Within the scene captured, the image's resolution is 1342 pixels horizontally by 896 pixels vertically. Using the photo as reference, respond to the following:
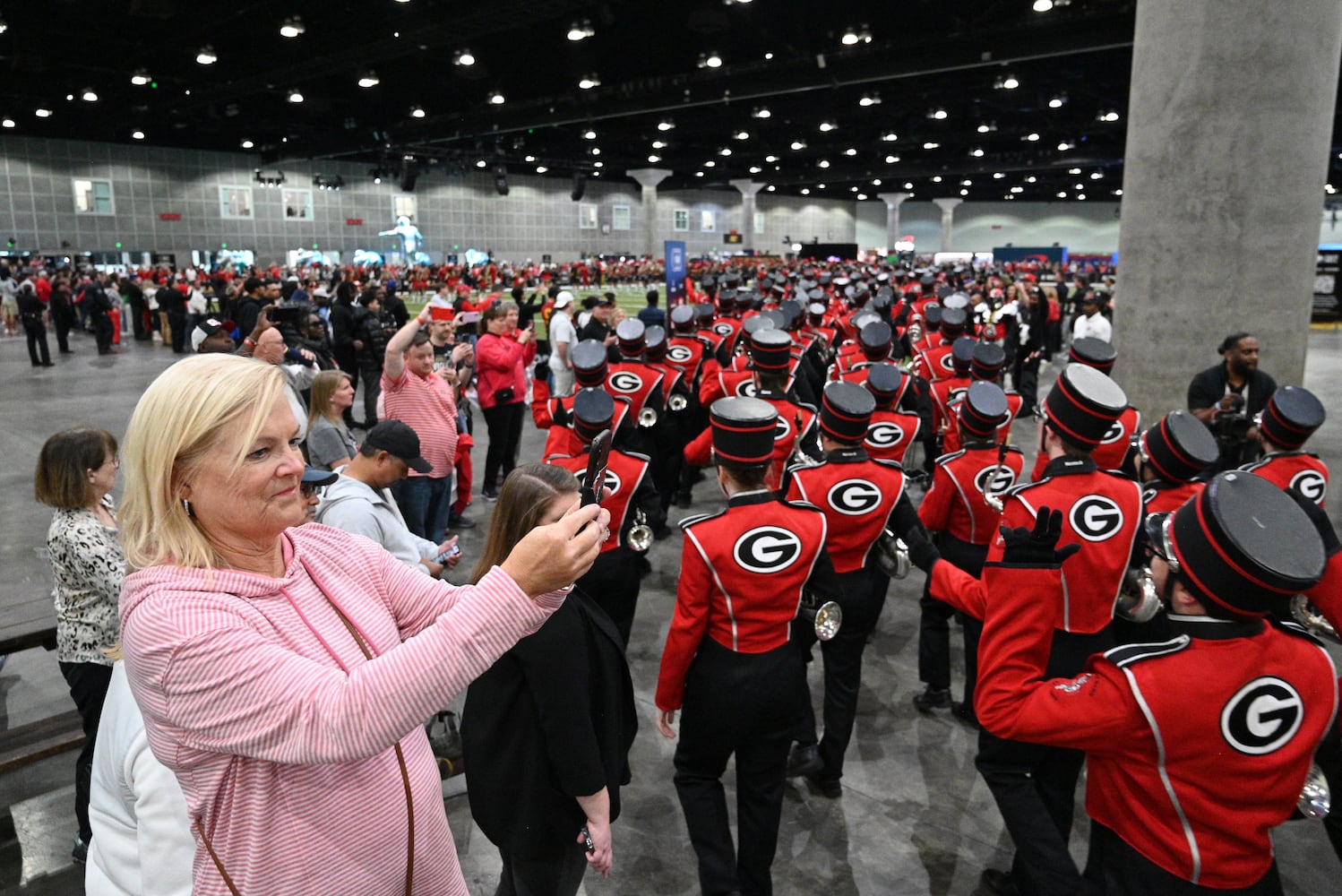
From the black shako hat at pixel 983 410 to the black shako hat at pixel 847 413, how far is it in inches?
30.0

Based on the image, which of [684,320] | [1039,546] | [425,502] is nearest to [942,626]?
[1039,546]

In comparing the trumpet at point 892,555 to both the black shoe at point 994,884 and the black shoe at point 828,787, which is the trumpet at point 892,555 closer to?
the black shoe at point 828,787

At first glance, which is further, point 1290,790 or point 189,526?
point 1290,790

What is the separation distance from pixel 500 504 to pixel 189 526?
42.1 inches

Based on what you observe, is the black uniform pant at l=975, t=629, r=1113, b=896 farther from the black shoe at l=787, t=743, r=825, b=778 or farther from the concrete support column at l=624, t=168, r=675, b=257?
the concrete support column at l=624, t=168, r=675, b=257

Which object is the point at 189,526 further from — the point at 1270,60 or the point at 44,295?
the point at 44,295

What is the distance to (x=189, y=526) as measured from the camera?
133 cm

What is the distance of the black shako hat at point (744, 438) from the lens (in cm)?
312

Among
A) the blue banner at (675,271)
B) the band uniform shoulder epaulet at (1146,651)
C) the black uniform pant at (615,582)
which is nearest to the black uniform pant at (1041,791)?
the band uniform shoulder epaulet at (1146,651)

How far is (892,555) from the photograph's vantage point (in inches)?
146

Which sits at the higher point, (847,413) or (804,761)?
(847,413)

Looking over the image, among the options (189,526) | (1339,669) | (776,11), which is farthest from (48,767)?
(776,11)

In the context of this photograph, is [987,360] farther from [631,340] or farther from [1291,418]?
[631,340]

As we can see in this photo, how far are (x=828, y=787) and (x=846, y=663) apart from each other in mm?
591
